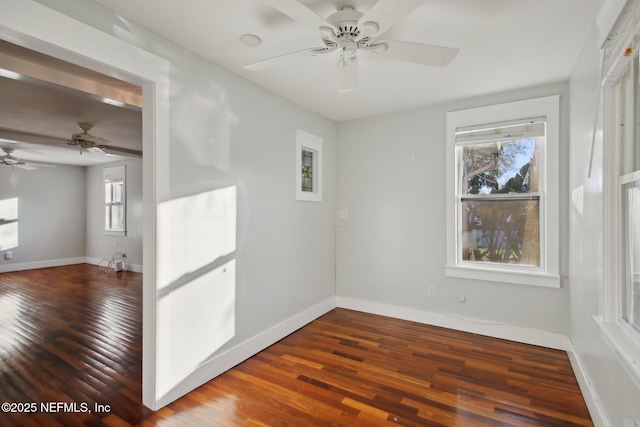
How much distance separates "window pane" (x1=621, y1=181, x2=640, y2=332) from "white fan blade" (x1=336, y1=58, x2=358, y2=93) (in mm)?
1591

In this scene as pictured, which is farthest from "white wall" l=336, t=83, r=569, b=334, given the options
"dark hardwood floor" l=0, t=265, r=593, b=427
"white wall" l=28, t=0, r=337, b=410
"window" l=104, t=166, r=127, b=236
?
"window" l=104, t=166, r=127, b=236

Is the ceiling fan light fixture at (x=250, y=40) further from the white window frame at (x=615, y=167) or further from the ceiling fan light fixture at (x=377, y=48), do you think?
the white window frame at (x=615, y=167)

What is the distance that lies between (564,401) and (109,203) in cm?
903

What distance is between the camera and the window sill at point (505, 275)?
2994 millimetres

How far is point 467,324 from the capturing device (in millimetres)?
3406

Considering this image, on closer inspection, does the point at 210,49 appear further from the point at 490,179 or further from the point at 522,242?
the point at 522,242

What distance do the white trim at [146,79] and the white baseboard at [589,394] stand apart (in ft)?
9.08

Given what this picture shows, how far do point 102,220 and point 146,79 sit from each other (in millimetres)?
7388

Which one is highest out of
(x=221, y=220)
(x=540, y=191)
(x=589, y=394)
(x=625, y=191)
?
(x=540, y=191)

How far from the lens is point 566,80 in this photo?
291cm

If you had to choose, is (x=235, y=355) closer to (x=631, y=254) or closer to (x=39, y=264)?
(x=631, y=254)


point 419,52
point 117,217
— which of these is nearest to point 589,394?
point 419,52

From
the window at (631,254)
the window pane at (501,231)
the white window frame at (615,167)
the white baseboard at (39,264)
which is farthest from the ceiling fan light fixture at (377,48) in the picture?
the white baseboard at (39,264)

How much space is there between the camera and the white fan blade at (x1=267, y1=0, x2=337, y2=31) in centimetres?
141
